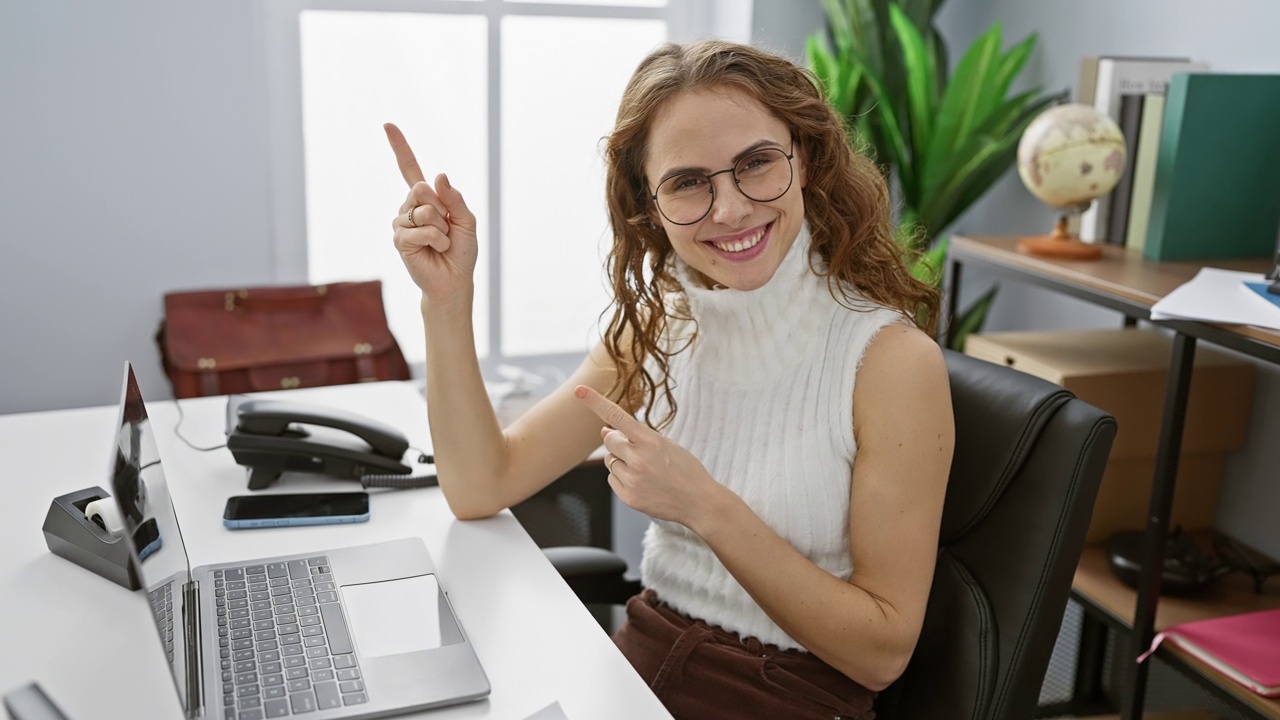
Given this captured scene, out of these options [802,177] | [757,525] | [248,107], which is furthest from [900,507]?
[248,107]

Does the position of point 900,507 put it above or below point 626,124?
below

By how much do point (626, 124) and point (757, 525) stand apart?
19.3 inches

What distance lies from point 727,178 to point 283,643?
2.15ft

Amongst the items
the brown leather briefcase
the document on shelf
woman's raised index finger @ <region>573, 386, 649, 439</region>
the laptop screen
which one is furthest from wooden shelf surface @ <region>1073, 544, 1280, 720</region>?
the brown leather briefcase

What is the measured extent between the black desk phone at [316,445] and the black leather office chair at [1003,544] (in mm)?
658

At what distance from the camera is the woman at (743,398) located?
3.63 feet

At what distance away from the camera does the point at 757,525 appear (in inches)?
43.7

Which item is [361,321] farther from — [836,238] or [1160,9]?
[1160,9]

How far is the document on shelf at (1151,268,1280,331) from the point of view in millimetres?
1392

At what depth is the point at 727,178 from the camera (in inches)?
47.9

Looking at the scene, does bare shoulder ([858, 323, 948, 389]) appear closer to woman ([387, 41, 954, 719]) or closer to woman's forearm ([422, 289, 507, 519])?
woman ([387, 41, 954, 719])

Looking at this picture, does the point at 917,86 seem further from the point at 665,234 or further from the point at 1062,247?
the point at 665,234

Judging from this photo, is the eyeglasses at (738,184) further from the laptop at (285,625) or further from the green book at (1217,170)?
the green book at (1217,170)

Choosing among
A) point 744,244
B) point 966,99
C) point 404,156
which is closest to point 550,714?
point 744,244
